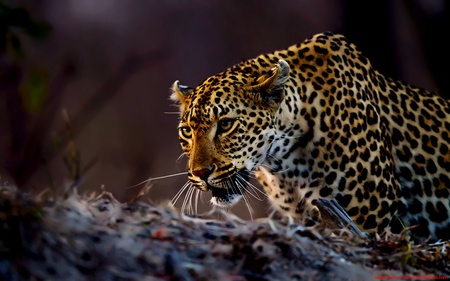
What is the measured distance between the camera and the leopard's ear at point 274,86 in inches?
302

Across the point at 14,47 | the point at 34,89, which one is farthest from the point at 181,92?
the point at 34,89

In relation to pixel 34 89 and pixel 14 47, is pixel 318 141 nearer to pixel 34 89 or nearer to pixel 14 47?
pixel 14 47

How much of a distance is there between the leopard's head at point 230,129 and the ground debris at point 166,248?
5.19 ft

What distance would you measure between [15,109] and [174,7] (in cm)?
2672

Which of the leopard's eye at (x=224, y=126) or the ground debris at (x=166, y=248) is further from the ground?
the leopard's eye at (x=224, y=126)

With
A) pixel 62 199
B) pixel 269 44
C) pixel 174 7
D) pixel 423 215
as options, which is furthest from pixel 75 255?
pixel 174 7

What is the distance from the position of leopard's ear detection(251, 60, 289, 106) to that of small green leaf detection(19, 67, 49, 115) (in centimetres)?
383

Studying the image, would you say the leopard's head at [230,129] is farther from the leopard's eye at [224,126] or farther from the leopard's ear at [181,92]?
the leopard's ear at [181,92]

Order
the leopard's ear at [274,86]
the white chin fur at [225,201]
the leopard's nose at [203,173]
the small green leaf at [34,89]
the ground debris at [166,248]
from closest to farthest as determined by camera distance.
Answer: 1. the small green leaf at [34,89]
2. the ground debris at [166,248]
3. the leopard's nose at [203,173]
4. the white chin fur at [225,201]
5. the leopard's ear at [274,86]

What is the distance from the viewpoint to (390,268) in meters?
5.48

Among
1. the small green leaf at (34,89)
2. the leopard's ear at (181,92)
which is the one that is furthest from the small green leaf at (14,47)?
the leopard's ear at (181,92)

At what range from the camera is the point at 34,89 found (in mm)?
Result: 3947

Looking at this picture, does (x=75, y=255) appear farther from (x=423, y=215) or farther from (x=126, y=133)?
(x=126, y=133)

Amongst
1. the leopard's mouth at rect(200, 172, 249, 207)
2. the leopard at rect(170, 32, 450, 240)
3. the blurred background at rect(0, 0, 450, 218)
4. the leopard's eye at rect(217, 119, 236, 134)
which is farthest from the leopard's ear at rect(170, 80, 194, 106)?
the blurred background at rect(0, 0, 450, 218)
